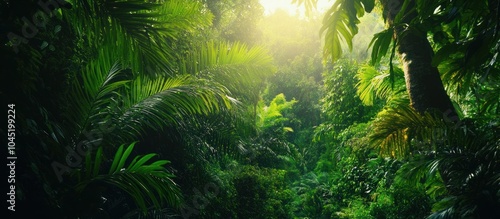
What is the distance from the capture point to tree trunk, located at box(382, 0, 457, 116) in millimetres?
2930

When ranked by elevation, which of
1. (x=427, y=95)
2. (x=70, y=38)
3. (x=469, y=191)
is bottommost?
(x=469, y=191)

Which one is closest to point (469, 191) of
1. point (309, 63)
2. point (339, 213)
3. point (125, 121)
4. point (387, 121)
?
point (387, 121)

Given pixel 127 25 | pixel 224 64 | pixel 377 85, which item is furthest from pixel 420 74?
pixel 224 64

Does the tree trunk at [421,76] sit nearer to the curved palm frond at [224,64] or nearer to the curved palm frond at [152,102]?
the curved palm frond at [152,102]

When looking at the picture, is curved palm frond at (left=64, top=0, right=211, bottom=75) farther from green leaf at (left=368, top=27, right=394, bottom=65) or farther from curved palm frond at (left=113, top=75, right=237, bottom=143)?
green leaf at (left=368, top=27, right=394, bottom=65)

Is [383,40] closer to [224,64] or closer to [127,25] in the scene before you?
[127,25]

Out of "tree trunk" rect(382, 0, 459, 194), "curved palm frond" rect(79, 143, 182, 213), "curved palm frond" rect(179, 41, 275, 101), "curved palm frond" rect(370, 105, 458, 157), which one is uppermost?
"curved palm frond" rect(179, 41, 275, 101)

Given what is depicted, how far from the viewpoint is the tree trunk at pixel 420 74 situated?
9.61 ft

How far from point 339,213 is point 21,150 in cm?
1014

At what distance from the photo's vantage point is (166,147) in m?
6.22

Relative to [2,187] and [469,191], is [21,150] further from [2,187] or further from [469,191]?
[469,191]

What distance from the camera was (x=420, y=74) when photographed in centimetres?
296

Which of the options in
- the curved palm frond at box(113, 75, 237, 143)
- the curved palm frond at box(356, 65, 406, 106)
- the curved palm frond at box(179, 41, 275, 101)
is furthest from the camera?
the curved palm frond at box(179, 41, 275, 101)

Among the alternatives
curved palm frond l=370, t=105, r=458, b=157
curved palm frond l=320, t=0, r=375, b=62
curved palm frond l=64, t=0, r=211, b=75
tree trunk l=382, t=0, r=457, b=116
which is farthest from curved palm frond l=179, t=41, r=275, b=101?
tree trunk l=382, t=0, r=457, b=116
